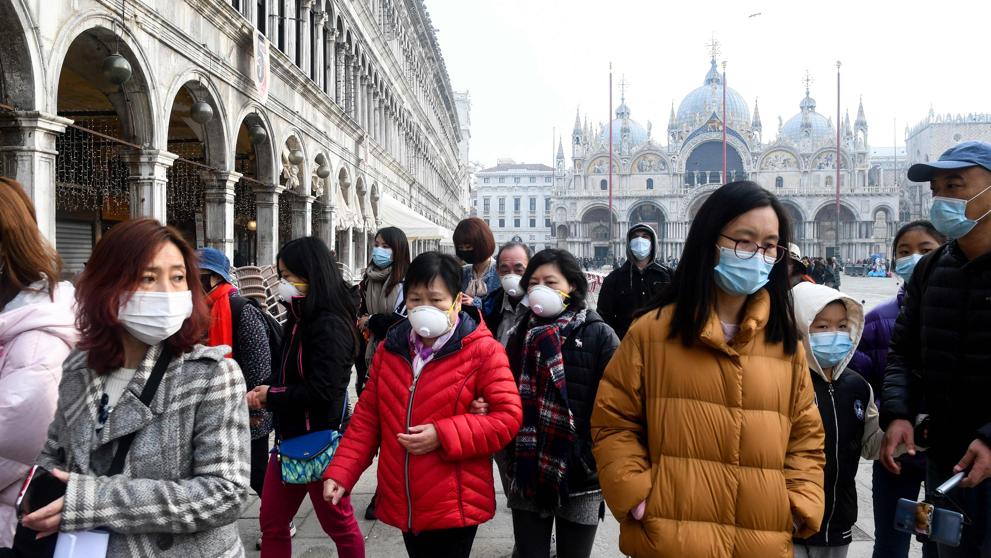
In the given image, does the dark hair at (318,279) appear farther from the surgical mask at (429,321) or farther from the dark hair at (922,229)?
the dark hair at (922,229)

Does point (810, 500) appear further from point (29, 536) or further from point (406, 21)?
point (406, 21)

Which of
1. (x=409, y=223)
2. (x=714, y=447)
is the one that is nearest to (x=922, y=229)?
(x=714, y=447)

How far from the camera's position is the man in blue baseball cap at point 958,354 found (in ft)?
7.71

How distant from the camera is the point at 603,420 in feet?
7.18

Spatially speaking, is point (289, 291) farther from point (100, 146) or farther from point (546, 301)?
point (100, 146)

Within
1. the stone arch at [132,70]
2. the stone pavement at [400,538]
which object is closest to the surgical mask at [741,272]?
the stone pavement at [400,538]

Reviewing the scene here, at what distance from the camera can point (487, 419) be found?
2.57 meters

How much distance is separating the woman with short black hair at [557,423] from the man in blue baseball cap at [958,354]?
1.26m

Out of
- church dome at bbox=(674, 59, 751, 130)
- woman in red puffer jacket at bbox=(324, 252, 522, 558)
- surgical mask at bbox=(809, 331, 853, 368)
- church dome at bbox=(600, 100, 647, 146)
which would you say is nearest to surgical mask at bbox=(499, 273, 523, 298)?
woman in red puffer jacket at bbox=(324, 252, 522, 558)

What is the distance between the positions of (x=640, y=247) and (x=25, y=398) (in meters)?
4.38

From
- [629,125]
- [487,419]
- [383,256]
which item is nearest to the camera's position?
[487,419]

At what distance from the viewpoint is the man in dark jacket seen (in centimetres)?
541

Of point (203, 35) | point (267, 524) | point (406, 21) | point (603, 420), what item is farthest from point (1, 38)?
point (406, 21)

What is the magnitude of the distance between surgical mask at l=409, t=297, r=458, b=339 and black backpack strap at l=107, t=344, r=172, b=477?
1.04m
